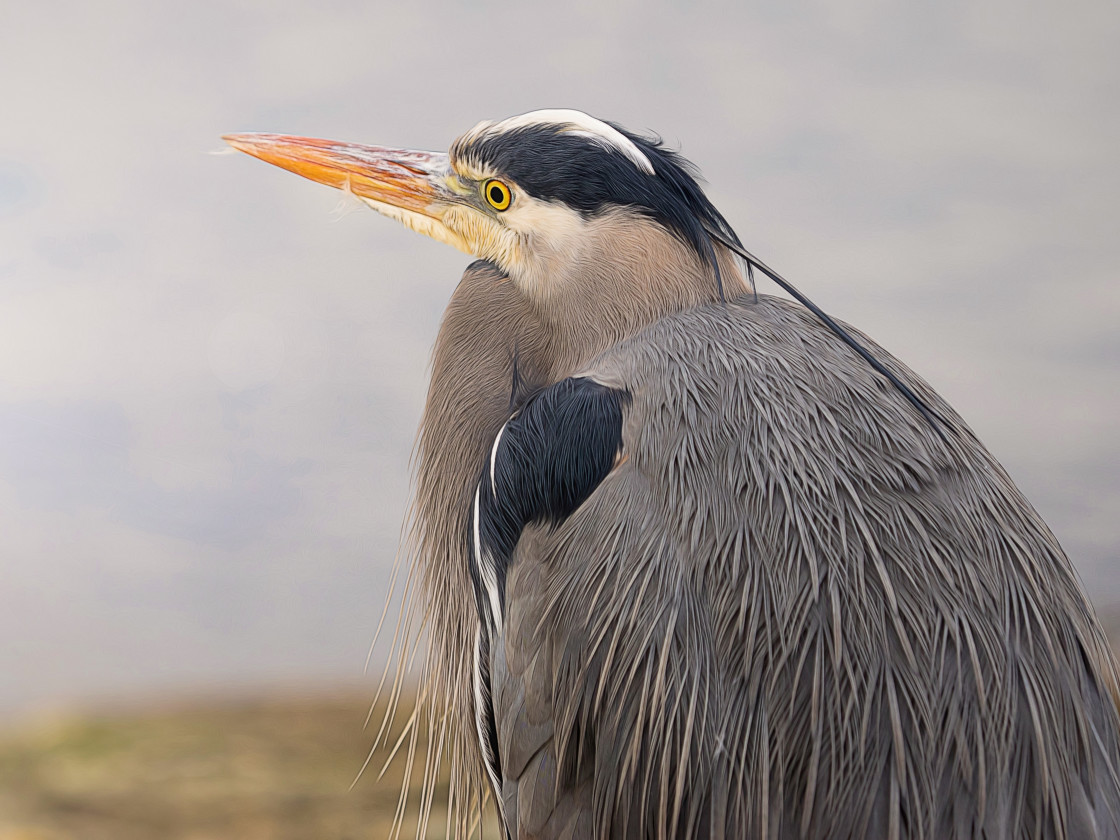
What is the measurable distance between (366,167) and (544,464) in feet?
1.72

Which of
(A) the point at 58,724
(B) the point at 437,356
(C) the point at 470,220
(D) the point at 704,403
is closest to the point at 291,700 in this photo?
(A) the point at 58,724

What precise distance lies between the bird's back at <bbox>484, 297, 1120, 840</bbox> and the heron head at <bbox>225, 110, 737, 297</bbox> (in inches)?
7.6

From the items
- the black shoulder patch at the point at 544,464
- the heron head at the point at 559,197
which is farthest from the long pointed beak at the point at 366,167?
the black shoulder patch at the point at 544,464

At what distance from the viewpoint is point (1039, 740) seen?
2.31 feet

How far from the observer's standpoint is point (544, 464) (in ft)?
2.80

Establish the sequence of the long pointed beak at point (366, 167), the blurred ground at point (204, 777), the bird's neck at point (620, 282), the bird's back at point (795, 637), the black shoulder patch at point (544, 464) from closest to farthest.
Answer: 1. the bird's back at point (795, 637)
2. the black shoulder patch at point (544, 464)
3. the bird's neck at point (620, 282)
4. the long pointed beak at point (366, 167)
5. the blurred ground at point (204, 777)

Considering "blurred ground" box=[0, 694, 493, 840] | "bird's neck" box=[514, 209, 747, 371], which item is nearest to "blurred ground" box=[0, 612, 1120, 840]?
"blurred ground" box=[0, 694, 493, 840]

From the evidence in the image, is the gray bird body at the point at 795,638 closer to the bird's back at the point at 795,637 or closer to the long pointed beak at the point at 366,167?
the bird's back at the point at 795,637

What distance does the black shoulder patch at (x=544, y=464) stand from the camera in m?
0.83

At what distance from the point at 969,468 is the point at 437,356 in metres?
0.66

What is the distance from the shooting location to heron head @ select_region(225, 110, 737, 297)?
0.96 meters

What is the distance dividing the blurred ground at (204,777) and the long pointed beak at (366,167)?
1.42 meters

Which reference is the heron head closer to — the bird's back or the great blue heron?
the great blue heron

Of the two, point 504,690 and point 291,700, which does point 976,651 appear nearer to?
point 504,690
